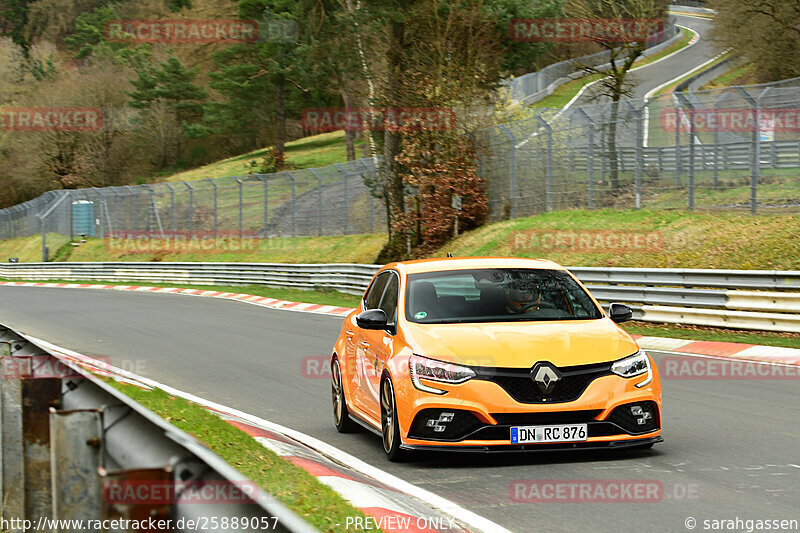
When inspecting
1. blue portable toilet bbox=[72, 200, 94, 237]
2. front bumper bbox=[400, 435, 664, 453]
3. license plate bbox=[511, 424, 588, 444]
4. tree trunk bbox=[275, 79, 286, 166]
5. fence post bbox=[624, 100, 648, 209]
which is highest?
tree trunk bbox=[275, 79, 286, 166]

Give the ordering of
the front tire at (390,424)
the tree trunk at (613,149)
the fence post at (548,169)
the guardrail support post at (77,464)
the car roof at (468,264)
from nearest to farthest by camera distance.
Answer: the guardrail support post at (77,464) < the front tire at (390,424) < the car roof at (468,264) < the tree trunk at (613,149) < the fence post at (548,169)

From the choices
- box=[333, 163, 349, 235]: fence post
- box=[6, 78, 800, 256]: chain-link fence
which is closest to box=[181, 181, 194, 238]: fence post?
box=[6, 78, 800, 256]: chain-link fence

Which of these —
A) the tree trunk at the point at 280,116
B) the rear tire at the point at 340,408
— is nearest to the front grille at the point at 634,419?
the rear tire at the point at 340,408

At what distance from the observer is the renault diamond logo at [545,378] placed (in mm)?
7410

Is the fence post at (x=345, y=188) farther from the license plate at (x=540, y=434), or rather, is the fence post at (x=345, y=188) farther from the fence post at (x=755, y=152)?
the license plate at (x=540, y=434)

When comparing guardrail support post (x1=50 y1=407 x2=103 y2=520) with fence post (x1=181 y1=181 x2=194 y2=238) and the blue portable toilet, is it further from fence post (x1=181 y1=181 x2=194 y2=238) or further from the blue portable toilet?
the blue portable toilet

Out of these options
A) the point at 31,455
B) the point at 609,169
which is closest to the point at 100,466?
the point at 31,455

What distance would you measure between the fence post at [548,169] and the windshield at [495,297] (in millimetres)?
19749

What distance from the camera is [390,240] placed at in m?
34.7

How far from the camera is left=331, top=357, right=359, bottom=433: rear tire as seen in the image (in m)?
9.62

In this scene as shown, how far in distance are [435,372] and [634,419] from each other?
146 centimetres

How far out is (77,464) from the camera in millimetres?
3479

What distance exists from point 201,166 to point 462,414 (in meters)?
84.9

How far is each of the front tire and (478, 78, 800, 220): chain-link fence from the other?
49.5 feet
